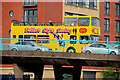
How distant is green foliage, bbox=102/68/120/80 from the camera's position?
5903 centimetres

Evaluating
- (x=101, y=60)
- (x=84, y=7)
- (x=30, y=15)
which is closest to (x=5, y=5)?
(x=30, y=15)

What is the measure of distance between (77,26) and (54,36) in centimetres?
333

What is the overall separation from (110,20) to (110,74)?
1303cm

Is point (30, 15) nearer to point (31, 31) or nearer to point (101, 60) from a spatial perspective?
point (31, 31)

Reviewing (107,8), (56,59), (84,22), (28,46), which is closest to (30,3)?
(107,8)

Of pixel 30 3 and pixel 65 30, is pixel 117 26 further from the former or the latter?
pixel 65 30

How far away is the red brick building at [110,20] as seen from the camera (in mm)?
65750

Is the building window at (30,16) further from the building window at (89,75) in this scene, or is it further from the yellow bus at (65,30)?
the yellow bus at (65,30)

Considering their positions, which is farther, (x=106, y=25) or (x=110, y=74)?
(x=106, y=25)

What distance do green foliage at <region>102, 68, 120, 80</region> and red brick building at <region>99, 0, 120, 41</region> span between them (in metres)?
7.98

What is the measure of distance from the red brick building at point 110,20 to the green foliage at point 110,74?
798cm

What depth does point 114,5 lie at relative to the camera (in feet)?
223

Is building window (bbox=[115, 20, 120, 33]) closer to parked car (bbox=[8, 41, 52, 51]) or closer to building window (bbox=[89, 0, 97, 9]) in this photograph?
building window (bbox=[89, 0, 97, 9])

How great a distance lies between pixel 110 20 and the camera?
67.0 m
